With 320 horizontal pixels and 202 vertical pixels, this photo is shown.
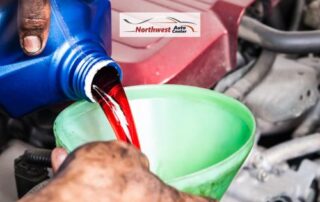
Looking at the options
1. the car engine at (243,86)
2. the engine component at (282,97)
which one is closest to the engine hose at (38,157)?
the car engine at (243,86)

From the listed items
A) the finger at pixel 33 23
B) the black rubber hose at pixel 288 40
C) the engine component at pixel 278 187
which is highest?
the finger at pixel 33 23

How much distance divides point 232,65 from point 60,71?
1.04 feet

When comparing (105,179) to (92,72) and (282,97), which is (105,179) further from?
(282,97)

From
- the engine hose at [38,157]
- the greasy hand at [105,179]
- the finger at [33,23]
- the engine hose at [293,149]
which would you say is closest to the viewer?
the greasy hand at [105,179]

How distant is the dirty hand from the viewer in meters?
0.50

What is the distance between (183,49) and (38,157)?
22 centimetres

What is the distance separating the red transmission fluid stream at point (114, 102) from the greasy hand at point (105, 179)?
15 centimetres

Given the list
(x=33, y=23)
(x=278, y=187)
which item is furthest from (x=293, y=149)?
(x=33, y=23)

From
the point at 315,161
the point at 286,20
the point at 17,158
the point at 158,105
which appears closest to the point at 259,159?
the point at 315,161

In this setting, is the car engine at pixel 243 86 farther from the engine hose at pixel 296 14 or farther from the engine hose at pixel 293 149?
the engine hose at pixel 296 14

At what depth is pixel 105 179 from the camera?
0.37 metres

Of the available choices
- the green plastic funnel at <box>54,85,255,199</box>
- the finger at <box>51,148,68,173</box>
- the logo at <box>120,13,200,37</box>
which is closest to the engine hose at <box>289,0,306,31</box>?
the logo at <box>120,13,200,37</box>

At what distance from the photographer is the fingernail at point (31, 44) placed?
1.67ft

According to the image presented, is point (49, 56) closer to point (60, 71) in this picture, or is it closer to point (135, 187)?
point (60, 71)
